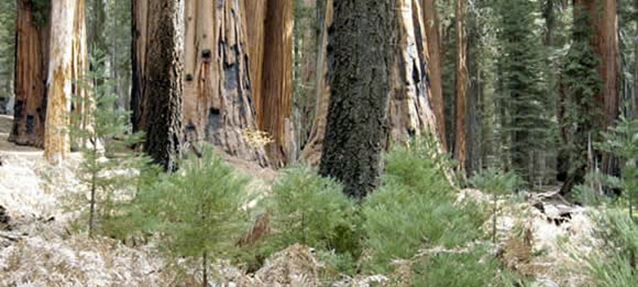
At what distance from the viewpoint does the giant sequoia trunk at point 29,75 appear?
12.5 m

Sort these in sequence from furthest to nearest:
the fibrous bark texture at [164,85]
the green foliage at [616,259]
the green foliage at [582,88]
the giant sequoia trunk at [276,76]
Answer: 1. the green foliage at [582,88]
2. the giant sequoia trunk at [276,76]
3. the fibrous bark texture at [164,85]
4. the green foliage at [616,259]

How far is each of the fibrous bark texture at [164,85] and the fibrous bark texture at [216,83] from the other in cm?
475

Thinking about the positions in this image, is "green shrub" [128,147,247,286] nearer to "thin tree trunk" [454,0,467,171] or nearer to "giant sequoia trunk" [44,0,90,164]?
"giant sequoia trunk" [44,0,90,164]

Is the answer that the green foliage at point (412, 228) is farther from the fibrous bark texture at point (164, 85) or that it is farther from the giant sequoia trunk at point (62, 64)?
the giant sequoia trunk at point (62, 64)

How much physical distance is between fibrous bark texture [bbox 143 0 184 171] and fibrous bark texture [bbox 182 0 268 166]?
4.75 m

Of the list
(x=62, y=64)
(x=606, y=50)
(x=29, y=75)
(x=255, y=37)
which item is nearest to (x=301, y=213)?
(x=62, y=64)

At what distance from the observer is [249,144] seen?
1099 centimetres

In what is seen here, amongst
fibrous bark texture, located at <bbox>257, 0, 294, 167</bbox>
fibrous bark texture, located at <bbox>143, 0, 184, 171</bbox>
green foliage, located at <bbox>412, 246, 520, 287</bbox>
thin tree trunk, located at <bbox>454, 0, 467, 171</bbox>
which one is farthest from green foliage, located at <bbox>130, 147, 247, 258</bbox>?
thin tree trunk, located at <bbox>454, 0, 467, 171</bbox>

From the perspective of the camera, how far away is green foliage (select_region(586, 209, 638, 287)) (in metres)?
1.39

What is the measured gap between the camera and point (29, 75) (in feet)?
41.3

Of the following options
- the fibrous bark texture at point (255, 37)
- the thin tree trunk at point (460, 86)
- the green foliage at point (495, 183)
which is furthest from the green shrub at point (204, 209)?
the thin tree trunk at point (460, 86)

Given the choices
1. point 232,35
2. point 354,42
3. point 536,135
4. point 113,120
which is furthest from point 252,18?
point 536,135

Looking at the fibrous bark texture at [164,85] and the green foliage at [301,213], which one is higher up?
the fibrous bark texture at [164,85]

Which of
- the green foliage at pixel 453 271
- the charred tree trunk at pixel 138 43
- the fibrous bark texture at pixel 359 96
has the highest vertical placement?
the charred tree trunk at pixel 138 43
